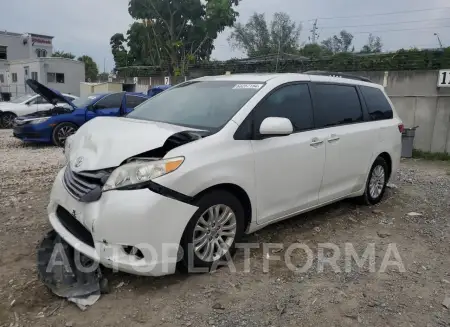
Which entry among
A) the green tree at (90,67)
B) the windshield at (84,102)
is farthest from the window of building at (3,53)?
the windshield at (84,102)

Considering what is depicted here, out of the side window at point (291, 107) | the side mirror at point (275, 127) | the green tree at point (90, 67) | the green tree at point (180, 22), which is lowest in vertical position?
the side mirror at point (275, 127)

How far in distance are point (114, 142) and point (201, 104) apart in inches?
41.6

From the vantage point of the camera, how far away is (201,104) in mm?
A: 3924

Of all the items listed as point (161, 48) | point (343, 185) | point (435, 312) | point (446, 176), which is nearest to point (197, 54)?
point (161, 48)

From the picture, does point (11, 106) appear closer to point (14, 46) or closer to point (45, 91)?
point (45, 91)

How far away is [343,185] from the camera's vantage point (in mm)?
4688

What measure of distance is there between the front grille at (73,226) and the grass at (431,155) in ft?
30.1

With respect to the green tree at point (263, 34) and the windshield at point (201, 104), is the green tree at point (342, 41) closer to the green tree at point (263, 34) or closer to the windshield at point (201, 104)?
the green tree at point (263, 34)

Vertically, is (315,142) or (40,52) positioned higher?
(40,52)

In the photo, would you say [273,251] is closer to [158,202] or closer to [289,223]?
[289,223]

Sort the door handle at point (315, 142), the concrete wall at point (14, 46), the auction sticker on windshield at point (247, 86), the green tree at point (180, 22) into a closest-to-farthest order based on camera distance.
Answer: the auction sticker on windshield at point (247, 86)
the door handle at point (315, 142)
the green tree at point (180, 22)
the concrete wall at point (14, 46)

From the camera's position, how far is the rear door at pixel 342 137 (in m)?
4.34

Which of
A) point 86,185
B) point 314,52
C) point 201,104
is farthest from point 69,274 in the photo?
point 314,52

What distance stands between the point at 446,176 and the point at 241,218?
238 inches
